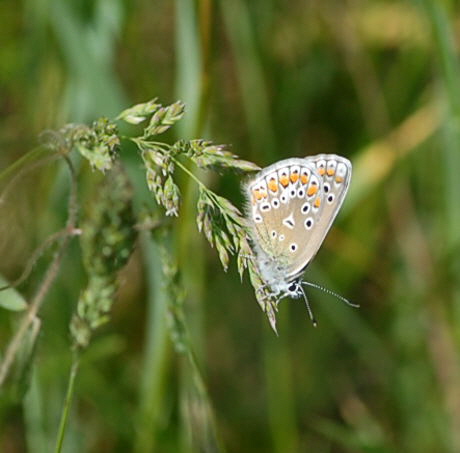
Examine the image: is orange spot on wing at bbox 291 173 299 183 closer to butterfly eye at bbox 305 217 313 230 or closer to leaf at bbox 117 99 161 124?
butterfly eye at bbox 305 217 313 230

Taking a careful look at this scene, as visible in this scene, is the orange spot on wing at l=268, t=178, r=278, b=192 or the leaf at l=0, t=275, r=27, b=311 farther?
the orange spot on wing at l=268, t=178, r=278, b=192

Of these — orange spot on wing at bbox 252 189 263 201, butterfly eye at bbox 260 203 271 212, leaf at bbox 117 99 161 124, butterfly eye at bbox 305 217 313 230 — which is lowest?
butterfly eye at bbox 305 217 313 230

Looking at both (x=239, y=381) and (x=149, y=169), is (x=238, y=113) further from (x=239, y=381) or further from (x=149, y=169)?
(x=149, y=169)

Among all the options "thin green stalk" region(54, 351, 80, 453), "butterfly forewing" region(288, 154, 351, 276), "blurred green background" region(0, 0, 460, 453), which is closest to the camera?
"thin green stalk" region(54, 351, 80, 453)

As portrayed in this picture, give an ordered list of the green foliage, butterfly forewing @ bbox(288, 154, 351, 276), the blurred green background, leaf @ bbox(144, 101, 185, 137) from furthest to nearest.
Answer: the blurred green background
butterfly forewing @ bbox(288, 154, 351, 276)
the green foliage
leaf @ bbox(144, 101, 185, 137)

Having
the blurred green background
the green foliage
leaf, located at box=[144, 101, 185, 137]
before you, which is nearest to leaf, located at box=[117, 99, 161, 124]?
leaf, located at box=[144, 101, 185, 137]

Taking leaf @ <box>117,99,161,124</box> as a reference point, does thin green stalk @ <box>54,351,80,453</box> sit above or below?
below

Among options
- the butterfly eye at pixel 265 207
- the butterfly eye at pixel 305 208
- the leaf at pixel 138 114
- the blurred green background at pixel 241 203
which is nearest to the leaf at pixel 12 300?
the leaf at pixel 138 114
